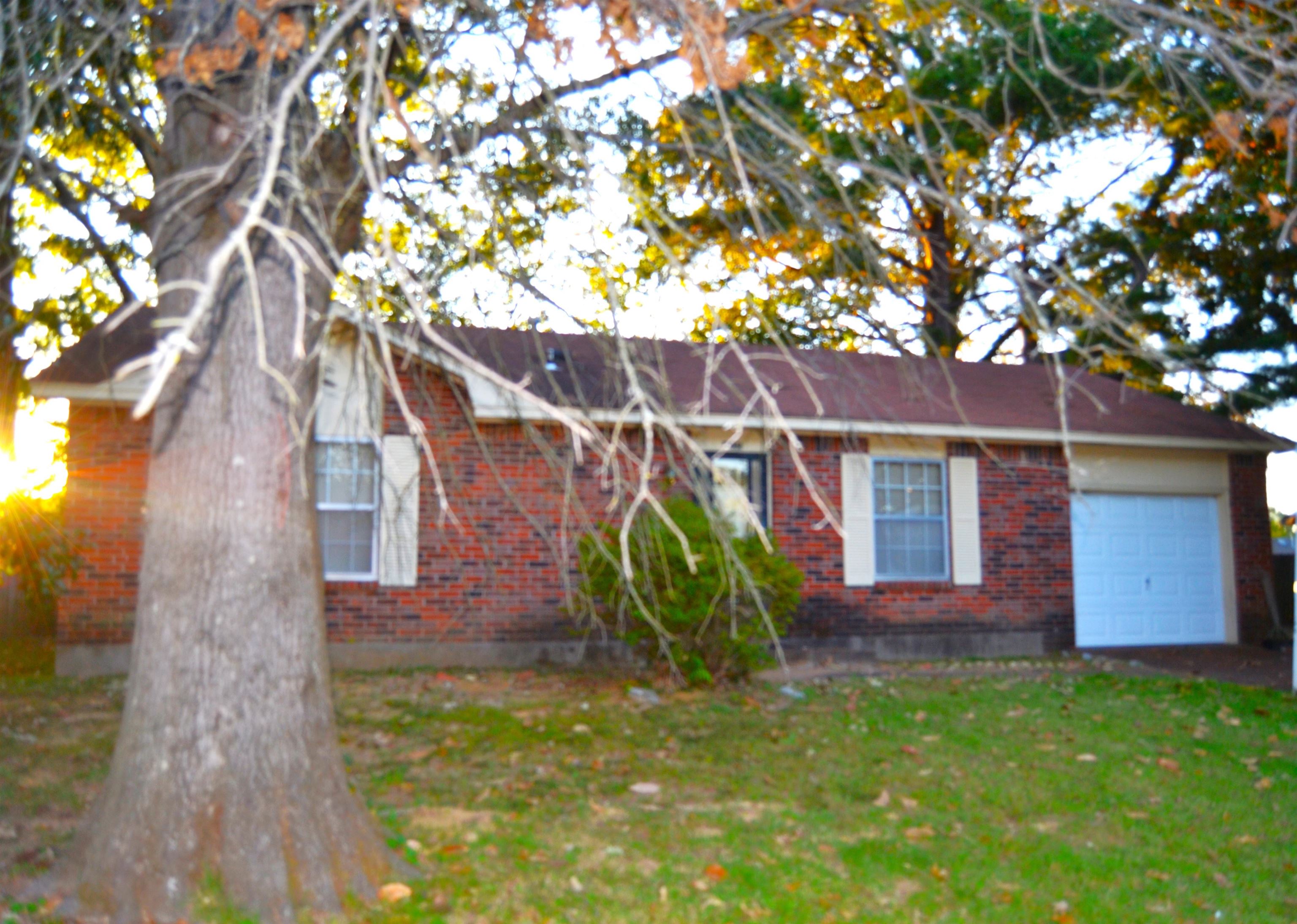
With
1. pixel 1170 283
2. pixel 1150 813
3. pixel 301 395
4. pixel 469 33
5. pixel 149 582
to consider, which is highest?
pixel 1170 283

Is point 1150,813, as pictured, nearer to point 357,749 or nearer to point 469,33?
Result: point 357,749

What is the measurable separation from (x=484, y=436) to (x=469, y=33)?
20.7ft

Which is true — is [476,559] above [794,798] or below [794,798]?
above

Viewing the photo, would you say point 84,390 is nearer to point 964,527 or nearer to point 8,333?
point 8,333

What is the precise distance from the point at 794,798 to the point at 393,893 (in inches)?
105

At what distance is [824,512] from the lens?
978 cm

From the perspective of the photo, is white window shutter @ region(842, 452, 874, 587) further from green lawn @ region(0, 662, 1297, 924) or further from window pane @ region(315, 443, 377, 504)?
window pane @ region(315, 443, 377, 504)

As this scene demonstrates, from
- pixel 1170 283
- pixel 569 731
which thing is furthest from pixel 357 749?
pixel 1170 283

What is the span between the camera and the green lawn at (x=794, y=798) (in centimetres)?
518

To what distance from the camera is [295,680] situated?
194 inches

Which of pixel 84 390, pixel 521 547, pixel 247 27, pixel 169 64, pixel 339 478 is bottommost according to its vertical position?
pixel 521 547

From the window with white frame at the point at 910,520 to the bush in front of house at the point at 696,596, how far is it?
3289 millimetres

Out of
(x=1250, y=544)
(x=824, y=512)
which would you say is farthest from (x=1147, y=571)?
(x=824, y=512)

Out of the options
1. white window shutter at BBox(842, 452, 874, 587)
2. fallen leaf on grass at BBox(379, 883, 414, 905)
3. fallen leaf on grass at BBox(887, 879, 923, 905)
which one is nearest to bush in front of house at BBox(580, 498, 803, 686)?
white window shutter at BBox(842, 452, 874, 587)
